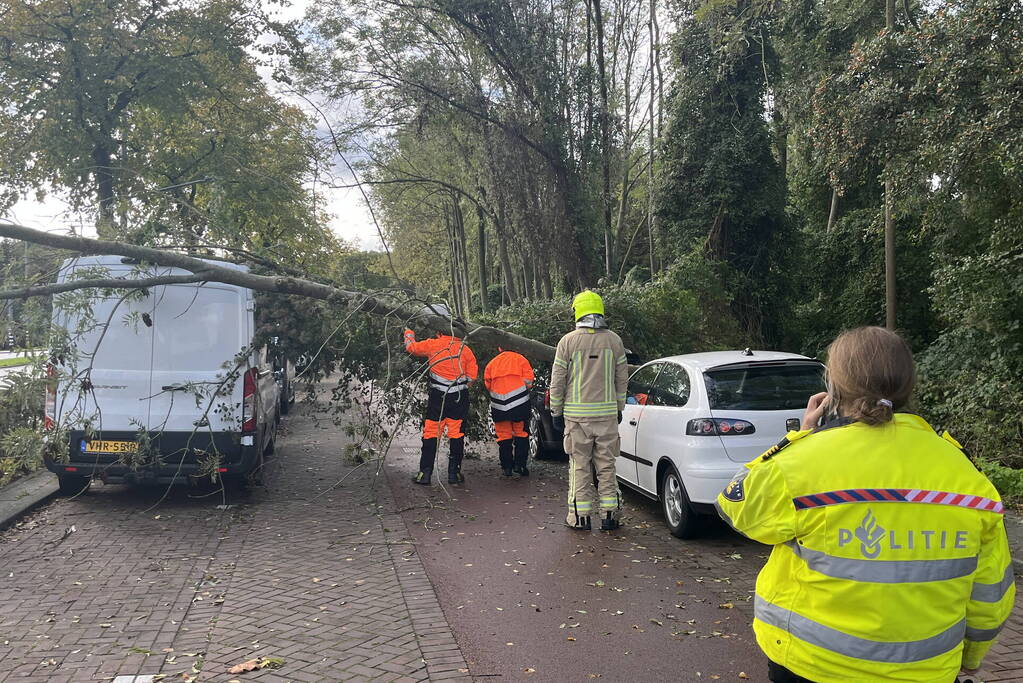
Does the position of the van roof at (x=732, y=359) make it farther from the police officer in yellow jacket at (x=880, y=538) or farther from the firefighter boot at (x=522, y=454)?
the police officer in yellow jacket at (x=880, y=538)

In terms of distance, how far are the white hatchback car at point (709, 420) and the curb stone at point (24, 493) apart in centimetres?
586

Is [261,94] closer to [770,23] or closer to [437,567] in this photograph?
[770,23]

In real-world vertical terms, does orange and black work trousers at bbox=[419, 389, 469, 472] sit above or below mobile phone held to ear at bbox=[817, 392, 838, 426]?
below

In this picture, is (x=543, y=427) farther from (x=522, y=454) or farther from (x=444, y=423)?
(x=444, y=423)

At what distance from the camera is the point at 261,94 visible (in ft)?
65.1

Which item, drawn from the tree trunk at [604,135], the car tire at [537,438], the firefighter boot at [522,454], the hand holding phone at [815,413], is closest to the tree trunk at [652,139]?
the tree trunk at [604,135]

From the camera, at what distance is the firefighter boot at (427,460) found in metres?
9.59

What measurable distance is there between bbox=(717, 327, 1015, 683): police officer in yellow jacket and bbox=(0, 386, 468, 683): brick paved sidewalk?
260 centimetres

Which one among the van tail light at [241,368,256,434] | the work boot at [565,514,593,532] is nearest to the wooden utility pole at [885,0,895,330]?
the work boot at [565,514,593,532]

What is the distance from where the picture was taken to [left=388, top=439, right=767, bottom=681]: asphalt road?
451cm

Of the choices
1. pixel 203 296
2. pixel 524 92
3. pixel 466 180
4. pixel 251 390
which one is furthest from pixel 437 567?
pixel 466 180

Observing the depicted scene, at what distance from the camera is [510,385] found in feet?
32.7

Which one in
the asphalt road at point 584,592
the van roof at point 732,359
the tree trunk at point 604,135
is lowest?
the asphalt road at point 584,592

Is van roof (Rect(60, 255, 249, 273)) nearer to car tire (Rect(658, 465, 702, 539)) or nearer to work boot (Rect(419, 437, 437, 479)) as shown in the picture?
work boot (Rect(419, 437, 437, 479))
